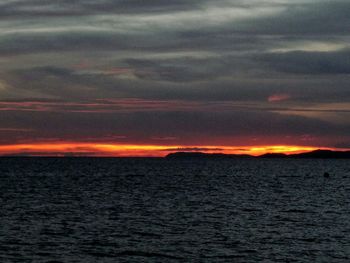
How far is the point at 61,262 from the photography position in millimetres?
39375

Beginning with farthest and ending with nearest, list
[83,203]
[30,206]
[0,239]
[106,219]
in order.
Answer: [83,203] → [30,206] → [106,219] → [0,239]

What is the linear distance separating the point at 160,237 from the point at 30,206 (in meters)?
29.7

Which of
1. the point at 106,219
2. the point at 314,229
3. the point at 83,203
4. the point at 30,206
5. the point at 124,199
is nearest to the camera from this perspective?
the point at 314,229

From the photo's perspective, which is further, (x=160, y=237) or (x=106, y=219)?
(x=106, y=219)

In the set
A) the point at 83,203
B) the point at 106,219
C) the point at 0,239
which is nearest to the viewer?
the point at 0,239

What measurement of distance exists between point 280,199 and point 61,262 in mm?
57695

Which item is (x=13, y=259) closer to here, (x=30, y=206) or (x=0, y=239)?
(x=0, y=239)

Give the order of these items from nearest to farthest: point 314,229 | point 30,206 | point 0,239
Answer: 1. point 0,239
2. point 314,229
3. point 30,206

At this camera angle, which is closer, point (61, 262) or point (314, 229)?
point (61, 262)

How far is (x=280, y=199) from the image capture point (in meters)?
93.0

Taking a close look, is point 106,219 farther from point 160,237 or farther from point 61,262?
point 61,262

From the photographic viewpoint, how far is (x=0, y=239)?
1861 inches

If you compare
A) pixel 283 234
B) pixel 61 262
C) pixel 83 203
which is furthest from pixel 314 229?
pixel 83 203

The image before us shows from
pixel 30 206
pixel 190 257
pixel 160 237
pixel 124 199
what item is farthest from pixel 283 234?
pixel 124 199
